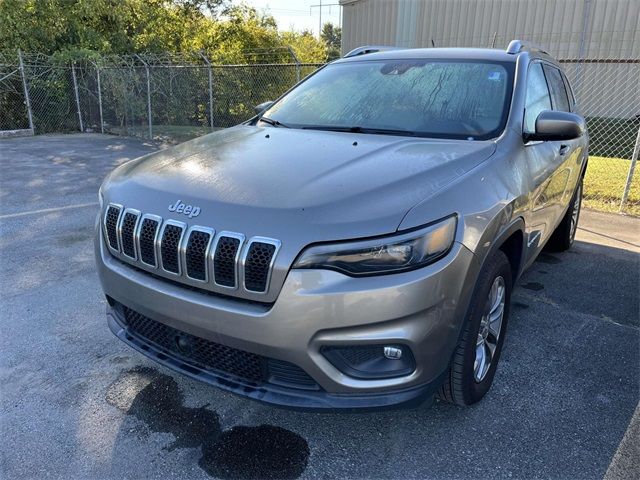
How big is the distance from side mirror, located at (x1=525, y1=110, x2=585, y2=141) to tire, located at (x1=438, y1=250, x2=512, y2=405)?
827mm

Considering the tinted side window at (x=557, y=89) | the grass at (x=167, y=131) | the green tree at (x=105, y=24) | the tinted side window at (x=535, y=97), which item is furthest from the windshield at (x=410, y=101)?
the green tree at (x=105, y=24)

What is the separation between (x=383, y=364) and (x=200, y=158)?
1466 millimetres

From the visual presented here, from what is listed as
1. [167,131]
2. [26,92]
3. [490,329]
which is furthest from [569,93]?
[26,92]

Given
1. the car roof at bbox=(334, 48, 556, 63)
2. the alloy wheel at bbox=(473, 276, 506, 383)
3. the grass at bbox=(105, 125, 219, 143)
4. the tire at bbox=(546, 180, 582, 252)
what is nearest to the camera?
the alloy wheel at bbox=(473, 276, 506, 383)

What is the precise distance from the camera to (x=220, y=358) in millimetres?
2238

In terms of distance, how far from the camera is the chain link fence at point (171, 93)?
13312 millimetres

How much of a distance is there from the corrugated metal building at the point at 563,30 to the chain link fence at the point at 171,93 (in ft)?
0.13

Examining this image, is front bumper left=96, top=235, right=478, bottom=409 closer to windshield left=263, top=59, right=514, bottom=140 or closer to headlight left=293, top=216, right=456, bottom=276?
headlight left=293, top=216, right=456, bottom=276

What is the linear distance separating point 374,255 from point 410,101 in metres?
1.59

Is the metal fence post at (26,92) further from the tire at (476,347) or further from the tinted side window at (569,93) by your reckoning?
the tire at (476,347)

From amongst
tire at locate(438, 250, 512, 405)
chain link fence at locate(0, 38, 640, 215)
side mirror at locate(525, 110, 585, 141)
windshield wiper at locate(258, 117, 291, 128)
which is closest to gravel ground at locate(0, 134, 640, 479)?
tire at locate(438, 250, 512, 405)

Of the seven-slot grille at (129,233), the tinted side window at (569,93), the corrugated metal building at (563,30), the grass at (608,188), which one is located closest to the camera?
the seven-slot grille at (129,233)

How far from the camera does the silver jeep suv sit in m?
1.95

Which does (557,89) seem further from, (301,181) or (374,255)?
(374,255)
